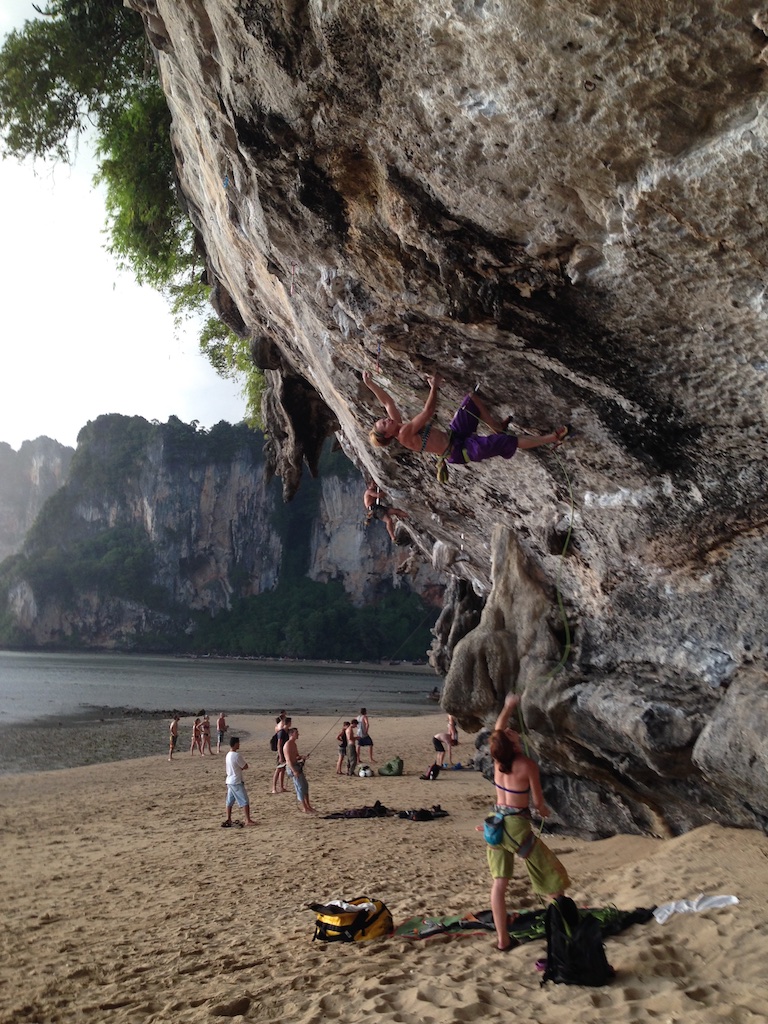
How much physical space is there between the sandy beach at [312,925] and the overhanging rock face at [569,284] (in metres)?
0.96

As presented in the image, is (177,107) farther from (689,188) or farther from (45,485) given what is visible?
(45,485)

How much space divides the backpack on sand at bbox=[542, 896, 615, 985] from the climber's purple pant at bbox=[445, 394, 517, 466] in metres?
2.81

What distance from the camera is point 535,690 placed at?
654cm

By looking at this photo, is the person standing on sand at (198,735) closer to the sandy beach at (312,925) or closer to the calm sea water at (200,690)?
the sandy beach at (312,925)

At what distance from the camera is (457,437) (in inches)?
204

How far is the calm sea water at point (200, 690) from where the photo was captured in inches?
1270

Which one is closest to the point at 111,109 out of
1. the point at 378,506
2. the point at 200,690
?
the point at 378,506

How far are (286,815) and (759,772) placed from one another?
24.6 ft

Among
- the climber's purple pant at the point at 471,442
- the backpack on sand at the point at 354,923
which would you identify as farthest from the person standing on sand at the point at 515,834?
the climber's purple pant at the point at 471,442

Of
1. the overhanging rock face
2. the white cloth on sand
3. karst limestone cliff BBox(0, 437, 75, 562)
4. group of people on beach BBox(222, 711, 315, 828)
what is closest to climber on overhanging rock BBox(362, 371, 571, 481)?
the overhanging rock face

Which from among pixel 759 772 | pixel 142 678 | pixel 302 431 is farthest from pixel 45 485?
pixel 759 772

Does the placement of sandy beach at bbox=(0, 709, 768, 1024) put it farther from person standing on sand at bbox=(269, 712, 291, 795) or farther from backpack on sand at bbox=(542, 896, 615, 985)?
person standing on sand at bbox=(269, 712, 291, 795)

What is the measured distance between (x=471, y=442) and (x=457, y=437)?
143 millimetres

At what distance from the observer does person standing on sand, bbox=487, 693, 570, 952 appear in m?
4.04
